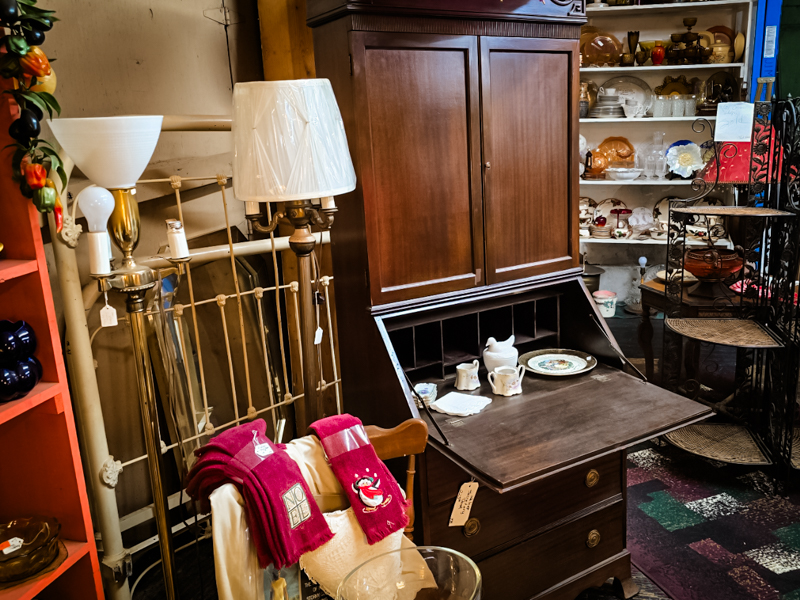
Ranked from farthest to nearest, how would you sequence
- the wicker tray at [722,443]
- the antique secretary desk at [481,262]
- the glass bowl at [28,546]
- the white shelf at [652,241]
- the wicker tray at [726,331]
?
the white shelf at [652,241] < the wicker tray at [722,443] < the wicker tray at [726,331] < the antique secretary desk at [481,262] < the glass bowl at [28,546]

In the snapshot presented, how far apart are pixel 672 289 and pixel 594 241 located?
5.57ft

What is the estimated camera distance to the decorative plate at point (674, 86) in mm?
4617

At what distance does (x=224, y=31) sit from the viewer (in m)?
2.46

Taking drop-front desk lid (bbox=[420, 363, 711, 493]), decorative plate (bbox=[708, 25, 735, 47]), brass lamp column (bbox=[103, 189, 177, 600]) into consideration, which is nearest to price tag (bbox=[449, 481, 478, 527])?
drop-front desk lid (bbox=[420, 363, 711, 493])

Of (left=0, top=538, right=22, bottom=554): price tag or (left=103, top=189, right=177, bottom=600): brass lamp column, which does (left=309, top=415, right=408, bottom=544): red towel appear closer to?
(left=103, top=189, right=177, bottom=600): brass lamp column

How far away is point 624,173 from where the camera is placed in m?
4.69

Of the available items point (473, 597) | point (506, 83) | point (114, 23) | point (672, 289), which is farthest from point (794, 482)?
point (114, 23)

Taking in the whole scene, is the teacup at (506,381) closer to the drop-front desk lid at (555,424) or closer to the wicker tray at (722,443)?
the drop-front desk lid at (555,424)

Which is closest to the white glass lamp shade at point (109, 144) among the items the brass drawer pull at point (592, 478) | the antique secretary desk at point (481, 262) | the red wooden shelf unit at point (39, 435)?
the red wooden shelf unit at point (39, 435)

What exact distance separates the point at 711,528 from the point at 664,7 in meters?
3.46

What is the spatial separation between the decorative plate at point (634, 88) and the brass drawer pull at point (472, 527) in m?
Answer: 3.78

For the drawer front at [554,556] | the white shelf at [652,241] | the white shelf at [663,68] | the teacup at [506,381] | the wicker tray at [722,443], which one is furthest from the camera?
the white shelf at [652,241]

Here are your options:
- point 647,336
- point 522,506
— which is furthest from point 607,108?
point 522,506

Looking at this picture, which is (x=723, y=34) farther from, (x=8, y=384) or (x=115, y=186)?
(x=8, y=384)
